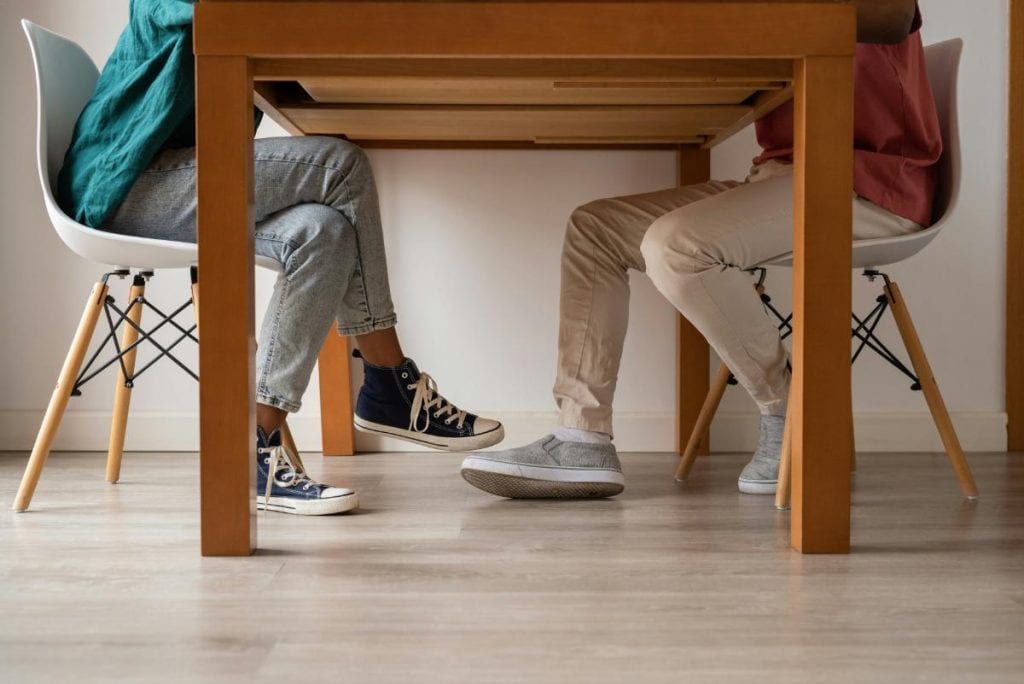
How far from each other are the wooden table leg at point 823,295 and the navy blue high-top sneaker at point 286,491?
2.18 feet

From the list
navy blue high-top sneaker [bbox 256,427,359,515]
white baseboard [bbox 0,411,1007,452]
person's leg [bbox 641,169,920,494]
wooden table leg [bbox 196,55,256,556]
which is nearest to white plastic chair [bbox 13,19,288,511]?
navy blue high-top sneaker [bbox 256,427,359,515]

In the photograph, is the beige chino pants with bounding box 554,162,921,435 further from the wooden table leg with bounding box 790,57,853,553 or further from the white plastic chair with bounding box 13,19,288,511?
the white plastic chair with bounding box 13,19,288,511

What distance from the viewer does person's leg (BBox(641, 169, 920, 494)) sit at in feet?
5.69

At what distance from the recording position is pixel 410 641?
1.10 metres

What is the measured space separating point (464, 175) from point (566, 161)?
21 cm

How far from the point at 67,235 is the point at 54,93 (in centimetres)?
26

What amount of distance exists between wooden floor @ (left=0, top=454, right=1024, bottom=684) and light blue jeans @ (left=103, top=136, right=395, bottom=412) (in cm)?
25

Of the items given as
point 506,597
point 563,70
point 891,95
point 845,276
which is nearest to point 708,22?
point 563,70

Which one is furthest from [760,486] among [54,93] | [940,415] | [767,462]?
[54,93]

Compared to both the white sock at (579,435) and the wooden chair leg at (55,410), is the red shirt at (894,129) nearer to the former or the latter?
the white sock at (579,435)

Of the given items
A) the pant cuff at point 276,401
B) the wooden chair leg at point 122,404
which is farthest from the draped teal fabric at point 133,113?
the pant cuff at point 276,401

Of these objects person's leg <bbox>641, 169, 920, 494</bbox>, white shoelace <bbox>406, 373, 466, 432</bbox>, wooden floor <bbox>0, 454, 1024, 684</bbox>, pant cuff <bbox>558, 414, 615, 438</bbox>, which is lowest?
wooden floor <bbox>0, 454, 1024, 684</bbox>

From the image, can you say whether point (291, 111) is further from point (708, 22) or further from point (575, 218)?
point (708, 22)

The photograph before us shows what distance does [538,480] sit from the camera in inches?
72.6
